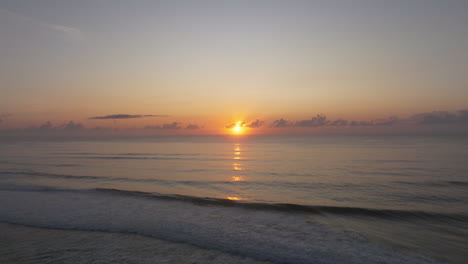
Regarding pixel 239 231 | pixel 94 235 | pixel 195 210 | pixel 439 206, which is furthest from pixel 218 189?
pixel 439 206

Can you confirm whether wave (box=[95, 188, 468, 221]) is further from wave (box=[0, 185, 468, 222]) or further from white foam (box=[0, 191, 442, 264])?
white foam (box=[0, 191, 442, 264])

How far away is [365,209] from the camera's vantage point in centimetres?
1323

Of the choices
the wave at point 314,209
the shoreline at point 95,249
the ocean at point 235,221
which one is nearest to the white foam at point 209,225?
the ocean at point 235,221

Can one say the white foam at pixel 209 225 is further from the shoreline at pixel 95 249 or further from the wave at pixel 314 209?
the wave at pixel 314 209

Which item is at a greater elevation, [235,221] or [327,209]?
[235,221]

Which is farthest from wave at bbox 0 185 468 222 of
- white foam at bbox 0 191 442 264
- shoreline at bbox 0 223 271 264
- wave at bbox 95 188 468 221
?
shoreline at bbox 0 223 271 264

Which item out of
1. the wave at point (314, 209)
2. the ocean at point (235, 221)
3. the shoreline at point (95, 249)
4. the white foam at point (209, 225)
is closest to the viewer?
the shoreline at point (95, 249)

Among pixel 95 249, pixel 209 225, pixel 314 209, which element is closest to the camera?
pixel 95 249

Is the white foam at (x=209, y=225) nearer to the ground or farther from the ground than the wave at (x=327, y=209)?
farther from the ground

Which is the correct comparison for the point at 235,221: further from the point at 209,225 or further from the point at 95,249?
the point at 95,249

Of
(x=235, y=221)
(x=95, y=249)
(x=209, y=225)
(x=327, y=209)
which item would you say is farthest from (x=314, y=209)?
(x=95, y=249)

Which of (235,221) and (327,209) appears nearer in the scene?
(235,221)

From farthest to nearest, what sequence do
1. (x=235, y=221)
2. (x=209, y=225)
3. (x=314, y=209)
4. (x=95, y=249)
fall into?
(x=314, y=209), (x=235, y=221), (x=209, y=225), (x=95, y=249)

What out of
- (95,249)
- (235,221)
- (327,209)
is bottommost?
(327,209)
